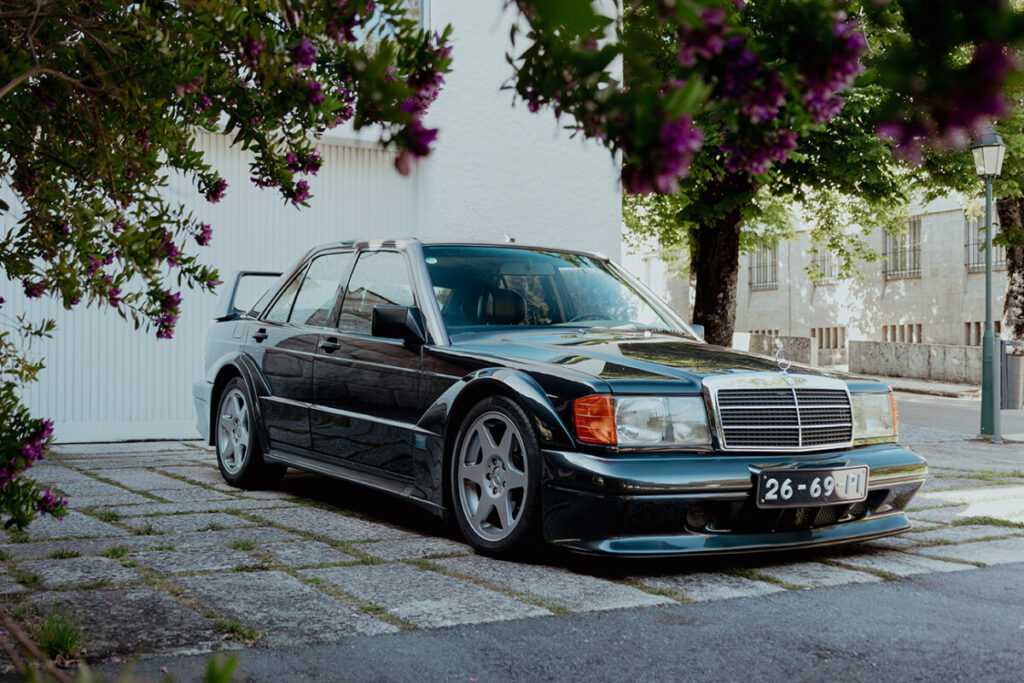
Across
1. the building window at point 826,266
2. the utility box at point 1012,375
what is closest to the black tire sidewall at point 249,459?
the utility box at point 1012,375

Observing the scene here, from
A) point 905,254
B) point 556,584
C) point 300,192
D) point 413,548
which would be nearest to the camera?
point 300,192

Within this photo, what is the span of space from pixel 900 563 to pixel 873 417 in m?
0.71

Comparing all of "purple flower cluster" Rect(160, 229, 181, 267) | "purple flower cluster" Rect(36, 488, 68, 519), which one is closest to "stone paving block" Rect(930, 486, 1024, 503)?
"purple flower cluster" Rect(160, 229, 181, 267)

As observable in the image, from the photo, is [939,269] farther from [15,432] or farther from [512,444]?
[15,432]

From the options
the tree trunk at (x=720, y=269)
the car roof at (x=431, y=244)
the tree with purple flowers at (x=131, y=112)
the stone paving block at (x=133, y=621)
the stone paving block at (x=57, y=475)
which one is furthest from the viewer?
the tree trunk at (x=720, y=269)

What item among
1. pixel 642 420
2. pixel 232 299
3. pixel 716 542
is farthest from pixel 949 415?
pixel 642 420

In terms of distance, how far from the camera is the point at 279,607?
4062 mm

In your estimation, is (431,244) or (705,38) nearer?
(705,38)

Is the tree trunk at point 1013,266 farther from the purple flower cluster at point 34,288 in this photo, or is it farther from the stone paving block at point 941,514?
the purple flower cluster at point 34,288

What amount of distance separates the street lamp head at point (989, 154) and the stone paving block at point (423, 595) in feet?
33.5

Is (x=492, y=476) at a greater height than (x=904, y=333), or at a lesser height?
lesser

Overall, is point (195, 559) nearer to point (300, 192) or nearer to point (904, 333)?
point (300, 192)

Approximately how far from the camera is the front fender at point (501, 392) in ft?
15.4

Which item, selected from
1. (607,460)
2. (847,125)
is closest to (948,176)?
(847,125)
